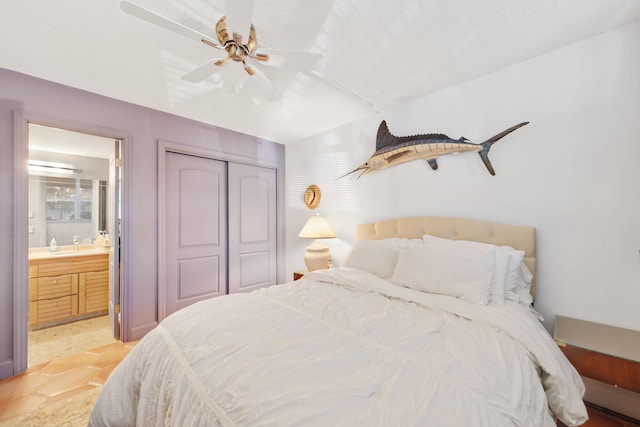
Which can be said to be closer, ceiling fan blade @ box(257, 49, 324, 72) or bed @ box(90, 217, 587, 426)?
bed @ box(90, 217, 587, 426)

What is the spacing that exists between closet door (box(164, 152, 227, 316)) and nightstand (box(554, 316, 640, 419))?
10.6ft

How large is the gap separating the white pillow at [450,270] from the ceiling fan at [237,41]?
4.73 feet

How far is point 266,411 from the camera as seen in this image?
0.74 meters

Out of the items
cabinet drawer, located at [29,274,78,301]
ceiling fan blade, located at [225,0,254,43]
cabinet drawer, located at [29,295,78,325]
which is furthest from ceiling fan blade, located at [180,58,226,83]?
cabinet drawer, located at [29,295,78,325]

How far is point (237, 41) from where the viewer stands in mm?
1350

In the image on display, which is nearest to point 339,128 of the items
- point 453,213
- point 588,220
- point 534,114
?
point 453,213

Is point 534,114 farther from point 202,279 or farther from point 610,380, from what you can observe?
point 202,279

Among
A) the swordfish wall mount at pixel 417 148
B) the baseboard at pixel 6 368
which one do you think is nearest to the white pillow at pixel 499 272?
the swordfish wall mount at pixel 417 148

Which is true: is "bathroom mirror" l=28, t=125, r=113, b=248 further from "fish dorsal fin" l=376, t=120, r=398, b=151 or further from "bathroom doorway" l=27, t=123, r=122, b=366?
"fish dorsal fin" l=376, t=120, r=398, b=151

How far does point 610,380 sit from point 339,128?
2967 millimetres

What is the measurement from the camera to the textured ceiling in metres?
1.44

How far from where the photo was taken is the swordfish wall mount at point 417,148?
2098 millimetres

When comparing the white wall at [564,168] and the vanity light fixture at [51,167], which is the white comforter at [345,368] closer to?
the white wall at [564,168]

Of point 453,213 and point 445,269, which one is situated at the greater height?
point 453,213
